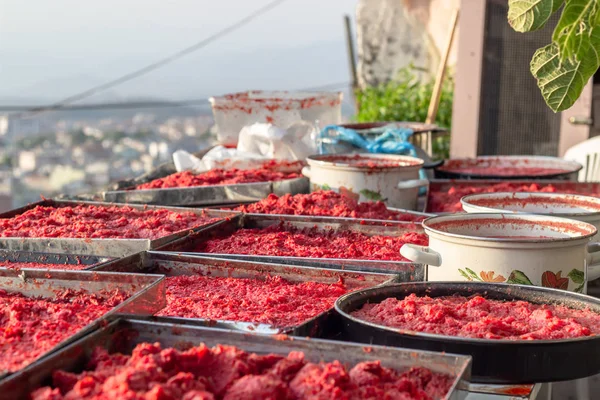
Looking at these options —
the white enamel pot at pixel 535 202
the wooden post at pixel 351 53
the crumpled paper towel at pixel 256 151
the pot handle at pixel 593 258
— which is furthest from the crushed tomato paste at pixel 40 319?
the wooden post at pixel 351 53

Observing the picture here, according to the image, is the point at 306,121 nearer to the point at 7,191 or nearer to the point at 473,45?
the point at 473,45

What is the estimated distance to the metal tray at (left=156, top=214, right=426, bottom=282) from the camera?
1636 mm

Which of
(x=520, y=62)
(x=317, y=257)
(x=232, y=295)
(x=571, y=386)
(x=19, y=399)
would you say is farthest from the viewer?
(x=520, y=62)

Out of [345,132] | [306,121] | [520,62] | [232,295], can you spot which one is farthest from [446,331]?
[520,62]

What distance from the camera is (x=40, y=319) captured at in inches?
49.8

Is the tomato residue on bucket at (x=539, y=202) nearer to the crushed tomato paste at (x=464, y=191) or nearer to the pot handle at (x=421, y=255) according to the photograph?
the crushed tomato paste at (x=464, y=191)

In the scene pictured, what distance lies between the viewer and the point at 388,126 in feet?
12.4

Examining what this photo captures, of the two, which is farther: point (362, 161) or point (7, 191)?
point (7, 191)

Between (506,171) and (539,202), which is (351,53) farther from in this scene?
(539,202)

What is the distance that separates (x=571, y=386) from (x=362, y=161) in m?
1.15

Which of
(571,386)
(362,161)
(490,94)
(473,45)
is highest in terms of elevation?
(473,45)

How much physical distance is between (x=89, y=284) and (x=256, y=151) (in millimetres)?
2094

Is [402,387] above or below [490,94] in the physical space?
below

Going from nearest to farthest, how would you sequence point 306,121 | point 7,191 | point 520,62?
1. point 306,121
2. point 520,62
3. point 7,191
